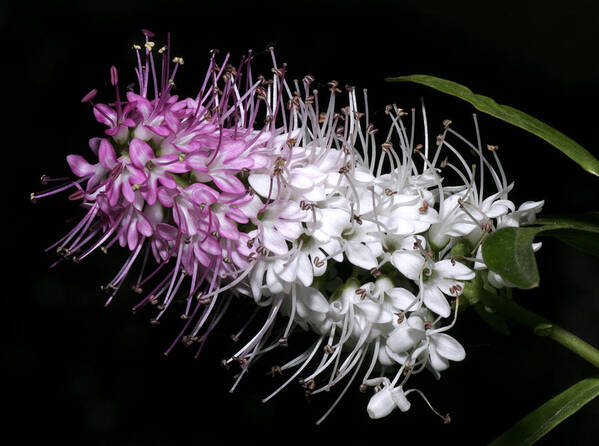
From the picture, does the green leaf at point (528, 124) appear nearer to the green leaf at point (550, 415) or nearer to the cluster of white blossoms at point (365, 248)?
the cluster of white blossoms at point (365, 248)

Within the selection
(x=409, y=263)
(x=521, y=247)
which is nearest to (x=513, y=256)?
(x=521, y=247)

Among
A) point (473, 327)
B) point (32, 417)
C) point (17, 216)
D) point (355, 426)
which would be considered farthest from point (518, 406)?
point (17, 216)

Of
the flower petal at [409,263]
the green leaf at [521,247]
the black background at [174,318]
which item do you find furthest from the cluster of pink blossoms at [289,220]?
the black background at [174,318]

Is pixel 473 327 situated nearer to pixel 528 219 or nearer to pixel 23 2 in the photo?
pixel 528 219

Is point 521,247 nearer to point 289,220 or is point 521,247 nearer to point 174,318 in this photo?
point 289,220

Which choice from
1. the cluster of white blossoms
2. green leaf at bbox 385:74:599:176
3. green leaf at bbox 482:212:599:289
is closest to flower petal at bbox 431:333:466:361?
the cluster of white blossoms
